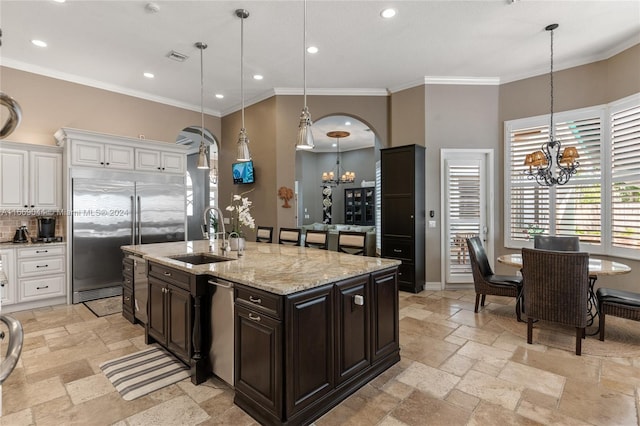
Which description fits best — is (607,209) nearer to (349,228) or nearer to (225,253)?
(225,253)

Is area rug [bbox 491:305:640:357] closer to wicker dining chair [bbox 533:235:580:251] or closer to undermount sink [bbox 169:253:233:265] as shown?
wicker dining chair [bbox 533:235:580:251]

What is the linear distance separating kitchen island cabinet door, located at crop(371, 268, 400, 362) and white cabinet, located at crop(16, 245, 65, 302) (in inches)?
176

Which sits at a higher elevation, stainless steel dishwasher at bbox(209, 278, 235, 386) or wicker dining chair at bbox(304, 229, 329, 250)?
wicker dining chair at bbox(304, 229, 329, 250)

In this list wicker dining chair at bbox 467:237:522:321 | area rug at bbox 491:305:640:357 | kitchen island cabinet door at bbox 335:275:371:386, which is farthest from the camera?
wicker dining chair at bbox 467:237:522:321

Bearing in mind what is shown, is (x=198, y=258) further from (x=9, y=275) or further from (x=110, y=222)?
(x=9, y=275)

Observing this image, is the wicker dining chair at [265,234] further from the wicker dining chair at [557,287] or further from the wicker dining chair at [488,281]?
the wicker dining chair at [557,287]

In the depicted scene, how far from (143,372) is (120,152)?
3617mm

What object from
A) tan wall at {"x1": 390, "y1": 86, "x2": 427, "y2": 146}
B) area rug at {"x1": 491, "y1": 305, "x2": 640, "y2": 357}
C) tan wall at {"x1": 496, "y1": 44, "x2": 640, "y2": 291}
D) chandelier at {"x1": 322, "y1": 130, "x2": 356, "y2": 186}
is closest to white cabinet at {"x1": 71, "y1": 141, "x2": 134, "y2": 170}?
tan wall at {"x1": 390, "y1": 86, "x2": 427, "y2": 146}

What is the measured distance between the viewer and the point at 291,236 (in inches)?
183

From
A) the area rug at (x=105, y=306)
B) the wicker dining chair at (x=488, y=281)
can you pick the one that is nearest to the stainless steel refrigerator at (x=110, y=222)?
the area rug at (x=105, y=306)

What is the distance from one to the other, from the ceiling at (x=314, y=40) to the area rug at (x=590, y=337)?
349 centimetres

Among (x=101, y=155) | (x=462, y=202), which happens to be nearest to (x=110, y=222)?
(x=101, y=155)

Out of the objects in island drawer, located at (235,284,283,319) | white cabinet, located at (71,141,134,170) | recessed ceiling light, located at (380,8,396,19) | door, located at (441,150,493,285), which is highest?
recessed ceiling light, located at (380,8,396,19)

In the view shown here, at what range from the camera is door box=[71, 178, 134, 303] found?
4.73m
